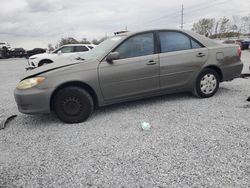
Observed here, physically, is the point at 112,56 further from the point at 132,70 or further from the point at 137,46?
the point at 137,46

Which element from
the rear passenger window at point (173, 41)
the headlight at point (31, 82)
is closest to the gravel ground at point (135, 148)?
the headlight at point (31, 82)

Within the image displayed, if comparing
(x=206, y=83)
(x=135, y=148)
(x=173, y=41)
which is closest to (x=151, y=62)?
(x=173, y=41)

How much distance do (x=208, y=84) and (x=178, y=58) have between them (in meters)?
0.92

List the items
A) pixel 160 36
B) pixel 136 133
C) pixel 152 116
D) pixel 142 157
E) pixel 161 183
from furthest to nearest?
pixel 160 36 < pixel 152 116 < pixel 136 133 < pixel 142 157 < pixel 161 183

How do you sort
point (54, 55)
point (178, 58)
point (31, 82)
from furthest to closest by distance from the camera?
point (54, 55) → point (178, 58) → point (31, 82)

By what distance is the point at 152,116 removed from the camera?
4102 millimetres

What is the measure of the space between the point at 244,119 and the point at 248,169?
4.89 ft

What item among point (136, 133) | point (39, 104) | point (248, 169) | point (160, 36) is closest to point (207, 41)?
point (160, 36)

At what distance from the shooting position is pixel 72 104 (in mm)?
3953

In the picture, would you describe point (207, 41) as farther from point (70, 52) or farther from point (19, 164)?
point (70, 52)

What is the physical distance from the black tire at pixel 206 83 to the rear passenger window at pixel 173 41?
660mm

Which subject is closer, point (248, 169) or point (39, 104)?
point (248, 169)

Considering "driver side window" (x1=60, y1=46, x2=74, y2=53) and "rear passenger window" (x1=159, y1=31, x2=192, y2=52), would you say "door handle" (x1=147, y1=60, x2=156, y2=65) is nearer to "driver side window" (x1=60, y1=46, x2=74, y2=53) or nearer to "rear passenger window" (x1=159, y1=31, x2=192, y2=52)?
"rear passenger window" (x1=159, y1=31, x2=192, y2=52)

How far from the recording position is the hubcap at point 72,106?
12.9ft
